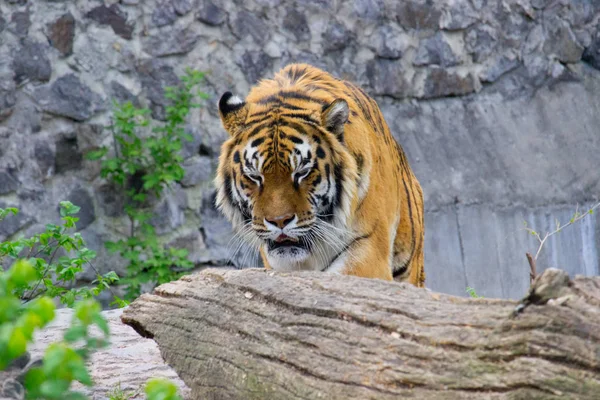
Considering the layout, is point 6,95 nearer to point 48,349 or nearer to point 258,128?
point 258,128

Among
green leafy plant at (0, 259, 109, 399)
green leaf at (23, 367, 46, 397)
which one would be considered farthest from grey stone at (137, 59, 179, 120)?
green leaf at (23, 367, 46, 397)

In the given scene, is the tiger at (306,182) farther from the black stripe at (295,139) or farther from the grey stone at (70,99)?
the grey stone at (70,99)

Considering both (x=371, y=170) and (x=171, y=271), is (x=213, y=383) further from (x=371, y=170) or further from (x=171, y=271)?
(x=171, y=271)

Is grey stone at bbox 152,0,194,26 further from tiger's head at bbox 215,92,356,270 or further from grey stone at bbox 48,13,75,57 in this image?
tiger's head at bbox 215,92,356,270

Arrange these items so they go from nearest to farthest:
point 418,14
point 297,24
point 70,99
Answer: point 70,99 → point 297,24 → point 418,14

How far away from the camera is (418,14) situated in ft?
21.4

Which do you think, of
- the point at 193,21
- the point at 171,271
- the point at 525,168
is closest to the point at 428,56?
the point at 525,168

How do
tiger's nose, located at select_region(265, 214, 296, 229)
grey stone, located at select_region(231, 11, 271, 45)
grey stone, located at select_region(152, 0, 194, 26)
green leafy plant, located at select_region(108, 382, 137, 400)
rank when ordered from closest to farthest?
green leafy plant, located at select_region(108, 382, 137, 400) → tiger's nose, located at select_region(265, 214, 296, 229) → grey stone, located at select_region(152, 0, 194, 26) → grey stone, located at select_region(231, 11, 271, 45)

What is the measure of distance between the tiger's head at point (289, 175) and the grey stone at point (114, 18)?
2.22m

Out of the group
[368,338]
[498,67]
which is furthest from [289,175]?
[498,67]

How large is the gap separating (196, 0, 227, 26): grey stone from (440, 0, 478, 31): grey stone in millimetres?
1724

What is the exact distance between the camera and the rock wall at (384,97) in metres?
Result: 5.47

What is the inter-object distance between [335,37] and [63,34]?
1917 mm

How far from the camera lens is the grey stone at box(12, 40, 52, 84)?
17.6 ft
